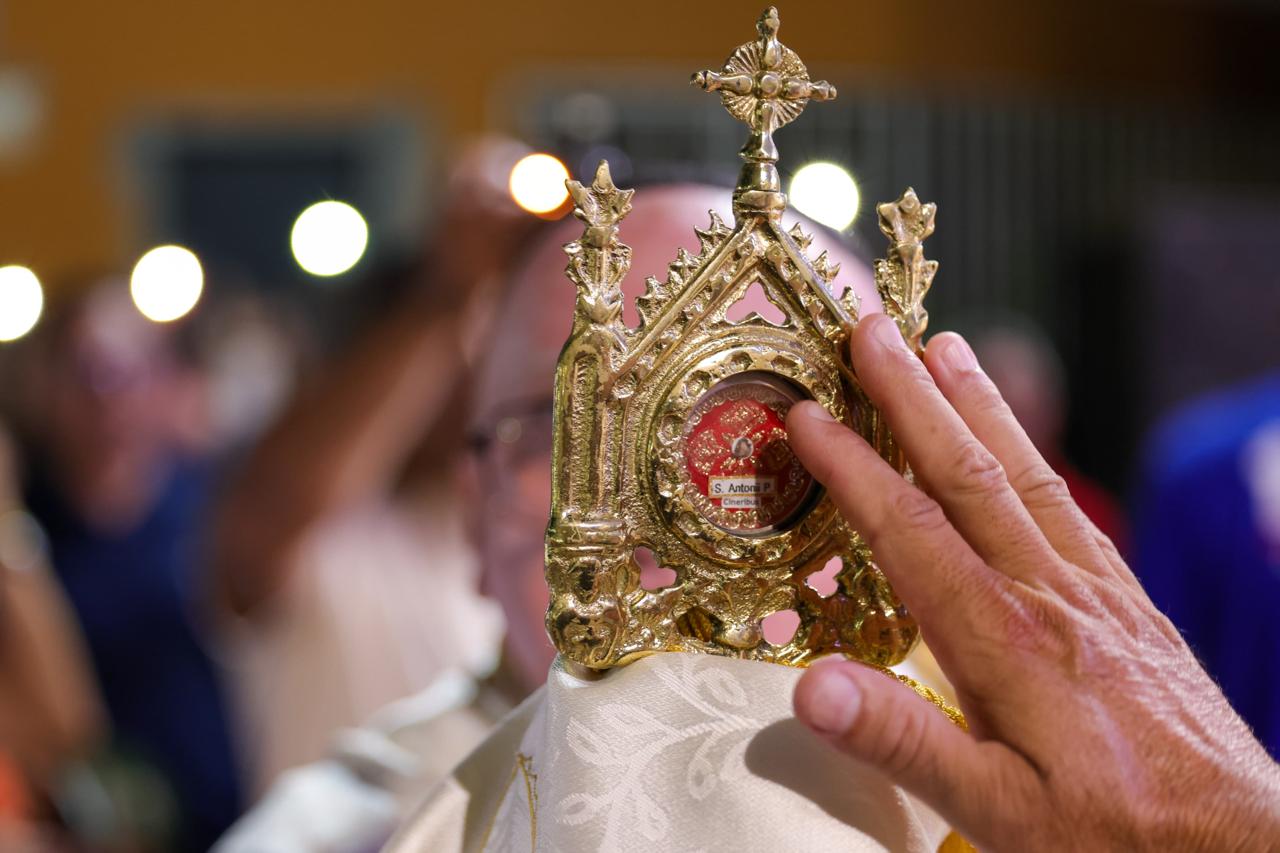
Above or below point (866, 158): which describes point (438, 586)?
below

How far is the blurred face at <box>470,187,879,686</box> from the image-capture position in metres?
0.92

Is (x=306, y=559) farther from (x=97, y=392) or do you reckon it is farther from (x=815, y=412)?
(x=815, y=412)

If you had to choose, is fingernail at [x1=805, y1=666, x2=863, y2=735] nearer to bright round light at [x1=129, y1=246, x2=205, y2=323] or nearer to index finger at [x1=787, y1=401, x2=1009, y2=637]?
index finger at [x1=787, y1=401, x2=1009, y2=637]

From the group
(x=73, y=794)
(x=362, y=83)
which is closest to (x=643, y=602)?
(x=73, y=794)

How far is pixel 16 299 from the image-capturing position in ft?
5.30

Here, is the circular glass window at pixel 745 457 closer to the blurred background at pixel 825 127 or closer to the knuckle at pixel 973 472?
the knuckle at pixel 973 472

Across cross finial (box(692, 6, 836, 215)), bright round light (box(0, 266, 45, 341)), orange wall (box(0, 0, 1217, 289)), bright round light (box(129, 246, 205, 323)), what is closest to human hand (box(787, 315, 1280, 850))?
cross finial (box(692, 6, 836, 215))

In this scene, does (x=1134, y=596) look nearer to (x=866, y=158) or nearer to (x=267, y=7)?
(x=866, y=158)

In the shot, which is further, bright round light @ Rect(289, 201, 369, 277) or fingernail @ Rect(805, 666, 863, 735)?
bright round light @ Rect(289, 201, 369, 277)

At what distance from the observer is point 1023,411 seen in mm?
4406

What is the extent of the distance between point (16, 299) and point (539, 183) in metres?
0.69

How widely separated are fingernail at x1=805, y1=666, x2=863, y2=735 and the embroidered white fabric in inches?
2.9

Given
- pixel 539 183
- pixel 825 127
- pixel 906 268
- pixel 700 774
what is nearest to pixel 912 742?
pixel 700 774

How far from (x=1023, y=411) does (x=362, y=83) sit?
3.32m
